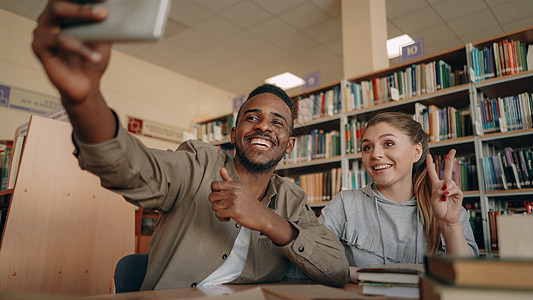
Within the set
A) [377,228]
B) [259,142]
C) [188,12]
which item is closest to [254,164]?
[259,142]

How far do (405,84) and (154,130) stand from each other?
12.9 feet

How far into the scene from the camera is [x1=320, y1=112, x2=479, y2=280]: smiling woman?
1.37 m

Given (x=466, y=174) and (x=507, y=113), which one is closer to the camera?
(x=507, y=113)

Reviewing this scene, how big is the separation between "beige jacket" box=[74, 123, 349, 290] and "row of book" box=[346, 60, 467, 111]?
223cm

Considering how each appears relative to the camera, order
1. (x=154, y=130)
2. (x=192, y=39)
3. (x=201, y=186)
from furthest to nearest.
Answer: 1. (x=154, y=130)
2. (x=192, y=39)
3. (x=201, y=186)

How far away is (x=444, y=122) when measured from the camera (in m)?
2.87

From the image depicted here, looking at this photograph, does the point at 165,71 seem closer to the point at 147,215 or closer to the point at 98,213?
the point at 147,215

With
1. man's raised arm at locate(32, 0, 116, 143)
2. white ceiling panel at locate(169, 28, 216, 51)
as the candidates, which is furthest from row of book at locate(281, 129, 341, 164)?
man's raised arm at locate(32, 0, 116, 143)

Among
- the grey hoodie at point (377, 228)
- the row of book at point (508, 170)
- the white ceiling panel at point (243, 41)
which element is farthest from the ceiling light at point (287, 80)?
the grey hoodie at point (377, 228)

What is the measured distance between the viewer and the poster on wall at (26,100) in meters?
4.44

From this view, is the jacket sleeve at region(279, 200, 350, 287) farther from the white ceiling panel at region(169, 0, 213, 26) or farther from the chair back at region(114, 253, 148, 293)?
the white ceiling panel at region(169, 0, 213, 26)

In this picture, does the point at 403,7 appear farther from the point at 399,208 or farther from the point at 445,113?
the point at 399,208

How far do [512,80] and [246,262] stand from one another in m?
2.44

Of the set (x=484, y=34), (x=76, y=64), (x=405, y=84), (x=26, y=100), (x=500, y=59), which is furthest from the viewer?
(x=484, y=34)
